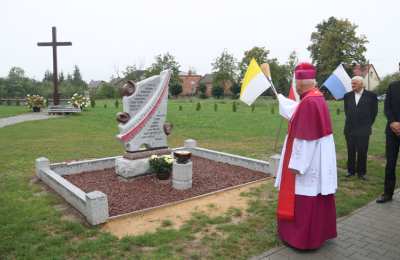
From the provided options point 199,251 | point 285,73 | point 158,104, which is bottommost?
point 199,251

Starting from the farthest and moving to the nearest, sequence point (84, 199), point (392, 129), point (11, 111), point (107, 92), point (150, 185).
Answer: point (107, 92) < point (11, 111) < point (150, 185) < point (392, 129) < point (84, 199)

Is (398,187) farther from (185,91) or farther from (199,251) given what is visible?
(185,91)

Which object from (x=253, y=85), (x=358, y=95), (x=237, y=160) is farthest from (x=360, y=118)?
(x=237, y=160)

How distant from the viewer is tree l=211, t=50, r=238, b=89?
52500 millimetres

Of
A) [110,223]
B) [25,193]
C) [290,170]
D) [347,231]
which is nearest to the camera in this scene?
[290,170]

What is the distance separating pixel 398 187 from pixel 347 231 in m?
2.60

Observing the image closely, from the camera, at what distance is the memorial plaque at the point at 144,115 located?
6820 millimetres

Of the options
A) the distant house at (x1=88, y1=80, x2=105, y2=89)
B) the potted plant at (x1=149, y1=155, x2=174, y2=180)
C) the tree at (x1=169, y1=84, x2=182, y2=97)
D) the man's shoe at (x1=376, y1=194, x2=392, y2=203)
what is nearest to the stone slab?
the potted plant at (x1=149, y1=155, x2=174, y2=180)

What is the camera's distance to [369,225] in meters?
4.64

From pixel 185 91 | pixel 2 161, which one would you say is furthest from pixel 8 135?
pixel 185 91

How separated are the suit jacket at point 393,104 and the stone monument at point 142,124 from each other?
4.11 m

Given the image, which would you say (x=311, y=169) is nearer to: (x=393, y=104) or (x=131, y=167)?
(x=393, y=104)

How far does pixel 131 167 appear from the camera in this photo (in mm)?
6648

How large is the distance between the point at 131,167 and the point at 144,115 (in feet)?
3.58
